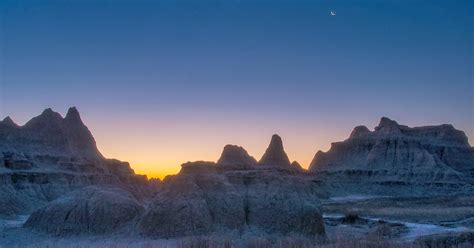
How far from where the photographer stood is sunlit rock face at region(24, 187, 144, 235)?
32.2m

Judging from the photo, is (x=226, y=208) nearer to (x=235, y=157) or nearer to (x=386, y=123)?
(x=235, y=157)

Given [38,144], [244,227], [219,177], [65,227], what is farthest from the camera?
[38,144]

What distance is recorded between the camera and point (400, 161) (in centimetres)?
12312

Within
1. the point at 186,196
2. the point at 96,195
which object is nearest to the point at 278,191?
the point at 186,196

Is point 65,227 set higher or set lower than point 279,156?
lower

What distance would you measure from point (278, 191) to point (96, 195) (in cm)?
1195

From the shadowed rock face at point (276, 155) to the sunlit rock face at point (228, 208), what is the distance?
88.4 m

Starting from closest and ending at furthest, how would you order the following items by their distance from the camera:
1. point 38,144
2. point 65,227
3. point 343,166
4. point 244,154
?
point 65,227 < point 38,144 < point 244,154 < point 343,166

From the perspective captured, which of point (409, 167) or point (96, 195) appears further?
point (409, 167)

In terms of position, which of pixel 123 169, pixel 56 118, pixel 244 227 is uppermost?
pixel 56 118

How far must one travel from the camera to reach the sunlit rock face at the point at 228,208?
30172mm

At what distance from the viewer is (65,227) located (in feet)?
107

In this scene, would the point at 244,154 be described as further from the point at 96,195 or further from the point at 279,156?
the point at 96,195

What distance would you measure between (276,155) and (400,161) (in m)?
28.6
